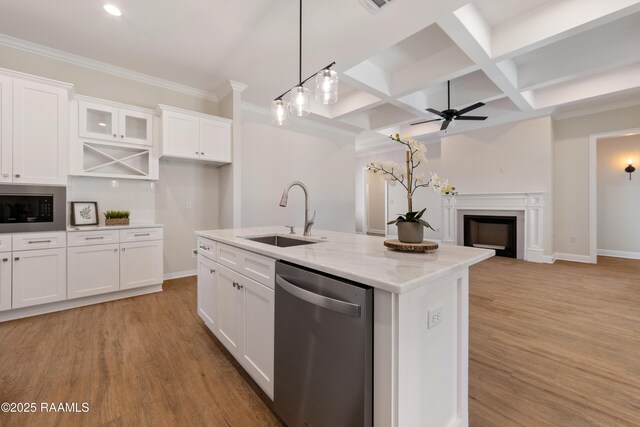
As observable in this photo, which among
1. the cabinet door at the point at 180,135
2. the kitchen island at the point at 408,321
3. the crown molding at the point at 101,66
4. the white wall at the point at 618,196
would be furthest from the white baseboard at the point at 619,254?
the crown molding at the point at 101,66

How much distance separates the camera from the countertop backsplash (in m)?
3.33

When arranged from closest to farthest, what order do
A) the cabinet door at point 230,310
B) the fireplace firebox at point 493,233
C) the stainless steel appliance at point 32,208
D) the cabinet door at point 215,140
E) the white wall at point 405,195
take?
the cabinet door at point 230,310
the stainless steel appliance at point 32,208
the cabinet door at point 215,140
the fireplace firebox at point 493,233
the white wall at point 405,195

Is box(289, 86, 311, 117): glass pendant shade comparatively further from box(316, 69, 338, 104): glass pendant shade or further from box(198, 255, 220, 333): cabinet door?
box(198, 255, 220, 333): cabinet door

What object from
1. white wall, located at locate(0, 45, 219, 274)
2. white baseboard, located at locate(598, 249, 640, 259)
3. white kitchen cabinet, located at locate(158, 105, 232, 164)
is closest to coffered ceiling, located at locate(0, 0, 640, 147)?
white wall, located at locate(0, 45, 219, 274)

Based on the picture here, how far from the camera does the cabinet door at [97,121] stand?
316 centimetres

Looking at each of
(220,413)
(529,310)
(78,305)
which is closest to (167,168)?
(78,305)

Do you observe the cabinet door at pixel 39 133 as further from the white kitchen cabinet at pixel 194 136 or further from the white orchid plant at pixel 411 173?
the white orchid plant at pixel 411 173

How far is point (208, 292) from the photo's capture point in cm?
227

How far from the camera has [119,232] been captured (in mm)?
3191

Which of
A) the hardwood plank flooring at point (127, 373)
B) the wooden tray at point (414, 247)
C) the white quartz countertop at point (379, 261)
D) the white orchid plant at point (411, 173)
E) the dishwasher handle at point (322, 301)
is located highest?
the white orchid plant at point (411, 173)

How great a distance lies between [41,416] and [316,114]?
4.91m

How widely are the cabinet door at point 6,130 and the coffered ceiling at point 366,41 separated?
0.71 meters

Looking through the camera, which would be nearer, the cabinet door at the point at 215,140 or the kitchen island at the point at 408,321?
the kitchen island at the point at 408,321

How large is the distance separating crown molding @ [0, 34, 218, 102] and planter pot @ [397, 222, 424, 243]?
13.5ft
